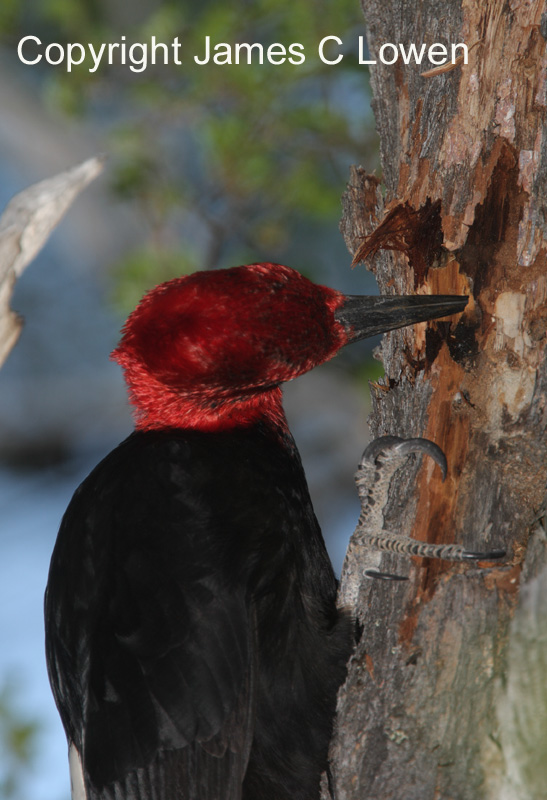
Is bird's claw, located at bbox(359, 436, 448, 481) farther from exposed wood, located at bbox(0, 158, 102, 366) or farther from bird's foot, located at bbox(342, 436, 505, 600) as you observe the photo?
exposed wood, located at bbox(0, 158, 102, 366)

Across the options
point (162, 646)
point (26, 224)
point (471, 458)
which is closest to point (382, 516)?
point (471, 458)

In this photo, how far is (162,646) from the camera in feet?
4.50

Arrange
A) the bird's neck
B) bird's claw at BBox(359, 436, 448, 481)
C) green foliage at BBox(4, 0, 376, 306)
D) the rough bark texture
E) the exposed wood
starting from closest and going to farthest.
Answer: the rough bark texture < bird's claw at BBox(359, 436, 448, 481) < the bird's neck < the exposed wood < green foliage at BBox(4, 0, 376, 306)

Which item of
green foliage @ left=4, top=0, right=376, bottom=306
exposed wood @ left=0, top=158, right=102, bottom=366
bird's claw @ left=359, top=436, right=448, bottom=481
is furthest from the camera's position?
green foliage @ left=4, top=0, right=376, bottom=306

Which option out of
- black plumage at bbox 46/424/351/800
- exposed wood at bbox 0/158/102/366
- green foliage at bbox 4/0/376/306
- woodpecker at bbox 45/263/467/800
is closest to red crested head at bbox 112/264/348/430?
woodpecker at bbox 45/263/467/800

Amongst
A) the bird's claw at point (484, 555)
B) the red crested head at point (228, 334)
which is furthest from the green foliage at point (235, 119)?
the bird's claw at point (484, 555)

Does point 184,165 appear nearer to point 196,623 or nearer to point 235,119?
point 235,119

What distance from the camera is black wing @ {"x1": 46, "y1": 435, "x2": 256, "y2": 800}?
1.36m

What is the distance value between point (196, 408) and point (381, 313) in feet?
1.23

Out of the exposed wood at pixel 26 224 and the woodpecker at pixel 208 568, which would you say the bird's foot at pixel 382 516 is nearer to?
the woodpecker at pixel 208 568

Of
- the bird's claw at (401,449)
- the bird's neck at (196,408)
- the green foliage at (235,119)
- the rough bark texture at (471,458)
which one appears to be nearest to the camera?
the rough bark texture at (471,458)

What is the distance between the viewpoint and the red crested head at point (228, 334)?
1304 millimetres

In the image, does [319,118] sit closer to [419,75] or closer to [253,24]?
[253,24]

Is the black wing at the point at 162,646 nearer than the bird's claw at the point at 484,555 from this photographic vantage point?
No
